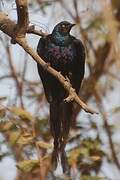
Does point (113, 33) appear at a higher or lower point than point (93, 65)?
higher

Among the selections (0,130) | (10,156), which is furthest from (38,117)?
(0,130)

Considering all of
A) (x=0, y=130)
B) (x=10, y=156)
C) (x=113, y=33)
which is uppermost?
(x=113, y=33)

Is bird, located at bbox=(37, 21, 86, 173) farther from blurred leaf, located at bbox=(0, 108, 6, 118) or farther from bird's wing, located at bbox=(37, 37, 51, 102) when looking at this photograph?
blurred leaf, located at bbox=(0, 108, 6, 118)

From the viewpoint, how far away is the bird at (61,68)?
4.33m

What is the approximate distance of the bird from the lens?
4332mm

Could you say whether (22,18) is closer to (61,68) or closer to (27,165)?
(27,165)

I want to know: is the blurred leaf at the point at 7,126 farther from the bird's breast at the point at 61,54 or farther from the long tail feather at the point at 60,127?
the bird's breast at the point at 61,54

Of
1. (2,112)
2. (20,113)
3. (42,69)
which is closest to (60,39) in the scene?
(42,69)

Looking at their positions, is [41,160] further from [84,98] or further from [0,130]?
[84,98]

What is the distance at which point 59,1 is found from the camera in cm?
599

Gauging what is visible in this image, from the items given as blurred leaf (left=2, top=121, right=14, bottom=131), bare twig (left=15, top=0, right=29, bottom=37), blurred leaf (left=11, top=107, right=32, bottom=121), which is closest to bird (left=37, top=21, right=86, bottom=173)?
blurred leaf (left=11, top=107, right=32, bottom=121)

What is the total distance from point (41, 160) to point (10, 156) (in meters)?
0.71

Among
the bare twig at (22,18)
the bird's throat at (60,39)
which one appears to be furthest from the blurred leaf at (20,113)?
the bare twig at (22,18)

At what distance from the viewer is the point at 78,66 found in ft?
14.9
